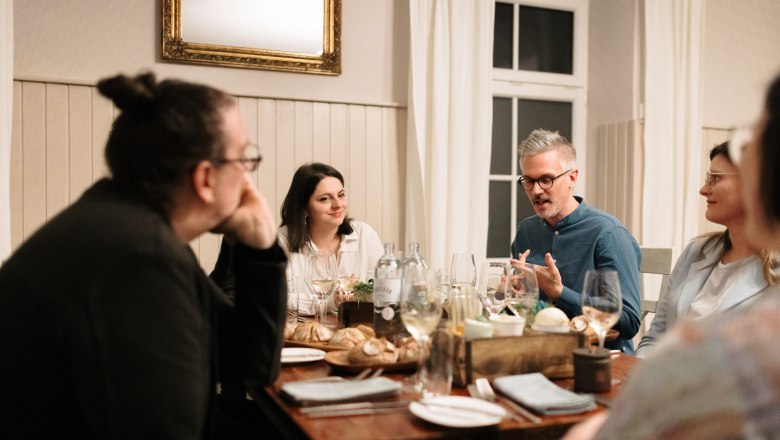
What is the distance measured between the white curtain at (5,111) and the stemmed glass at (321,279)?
5.17 feet

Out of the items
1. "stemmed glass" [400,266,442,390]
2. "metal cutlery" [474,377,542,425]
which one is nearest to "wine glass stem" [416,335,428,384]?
"stemmed glass" [400,266,442,390]

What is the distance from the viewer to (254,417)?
1.98 metres

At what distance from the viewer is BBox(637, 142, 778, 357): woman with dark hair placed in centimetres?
191

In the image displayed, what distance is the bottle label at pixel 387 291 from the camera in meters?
1.82

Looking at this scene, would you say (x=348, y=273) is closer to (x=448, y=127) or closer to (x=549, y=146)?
(x=549, y=146)

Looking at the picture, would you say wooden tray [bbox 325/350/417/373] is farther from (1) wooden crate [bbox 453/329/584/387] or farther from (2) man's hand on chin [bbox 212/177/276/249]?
(2) man's hand on chin [bbox 212/177/276/249]

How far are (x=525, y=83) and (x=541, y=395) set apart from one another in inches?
125

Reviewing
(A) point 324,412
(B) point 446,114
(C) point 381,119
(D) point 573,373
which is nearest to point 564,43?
(B) point 446,114

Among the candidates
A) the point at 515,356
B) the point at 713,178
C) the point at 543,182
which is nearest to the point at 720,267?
the point at 713,178

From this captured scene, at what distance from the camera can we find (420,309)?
4.60 ft

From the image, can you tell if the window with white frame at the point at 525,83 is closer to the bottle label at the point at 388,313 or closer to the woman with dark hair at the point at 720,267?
the woman with dark hair at the point at 720,267

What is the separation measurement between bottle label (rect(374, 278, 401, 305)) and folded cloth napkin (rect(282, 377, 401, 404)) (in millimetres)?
462

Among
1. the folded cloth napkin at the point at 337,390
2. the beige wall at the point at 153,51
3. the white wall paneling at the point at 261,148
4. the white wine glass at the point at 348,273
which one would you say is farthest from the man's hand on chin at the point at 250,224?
the beige wall at the point at 153,51

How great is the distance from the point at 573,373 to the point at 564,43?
3.26 meters
